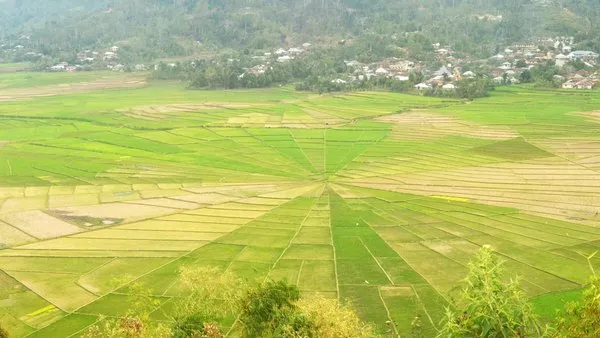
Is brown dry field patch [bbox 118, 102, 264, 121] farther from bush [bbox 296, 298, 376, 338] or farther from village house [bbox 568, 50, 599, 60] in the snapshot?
village house [bbox 568, 50, 599, 60]

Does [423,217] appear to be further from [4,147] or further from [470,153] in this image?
[4,147]

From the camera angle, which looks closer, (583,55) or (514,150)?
(514,150)

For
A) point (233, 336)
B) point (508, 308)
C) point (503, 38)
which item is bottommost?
point (233, 336)

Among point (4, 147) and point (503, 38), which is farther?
point (503, 38)

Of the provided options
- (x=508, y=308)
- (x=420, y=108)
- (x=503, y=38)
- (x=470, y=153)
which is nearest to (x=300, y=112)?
(x=420, y=108)

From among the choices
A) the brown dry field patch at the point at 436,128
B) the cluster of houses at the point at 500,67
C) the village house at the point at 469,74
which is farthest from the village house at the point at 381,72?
the brown dry field patch at the point at 436,128

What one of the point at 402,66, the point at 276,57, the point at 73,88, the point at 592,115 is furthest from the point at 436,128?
the point at 276,57

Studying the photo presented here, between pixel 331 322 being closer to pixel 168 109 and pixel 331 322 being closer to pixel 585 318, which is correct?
pixel 585 318

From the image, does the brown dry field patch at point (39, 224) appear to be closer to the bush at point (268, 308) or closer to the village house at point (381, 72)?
the bush at point (268, 308)
